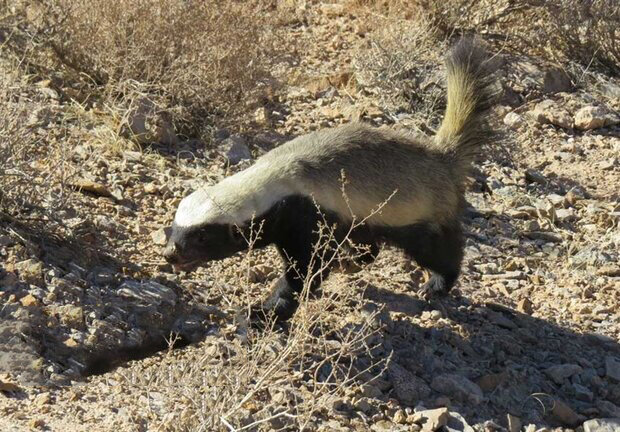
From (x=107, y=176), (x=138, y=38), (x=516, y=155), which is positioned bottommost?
(x=516, y=155)

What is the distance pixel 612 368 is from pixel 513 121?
3222mm

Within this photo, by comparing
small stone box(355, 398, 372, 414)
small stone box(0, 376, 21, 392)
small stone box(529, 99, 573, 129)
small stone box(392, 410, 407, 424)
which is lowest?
small stone box(392, 410, 407, 424)

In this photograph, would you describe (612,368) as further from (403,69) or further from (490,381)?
(403,69)

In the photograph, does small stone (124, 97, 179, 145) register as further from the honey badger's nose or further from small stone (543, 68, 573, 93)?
small stone (543, 68, 573, 93)

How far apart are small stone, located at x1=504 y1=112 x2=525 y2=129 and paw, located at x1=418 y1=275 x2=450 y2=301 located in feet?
8.93

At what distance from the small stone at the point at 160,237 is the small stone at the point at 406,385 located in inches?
69.8

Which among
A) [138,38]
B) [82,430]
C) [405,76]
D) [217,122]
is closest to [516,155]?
[405,76]

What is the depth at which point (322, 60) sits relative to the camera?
962 cm

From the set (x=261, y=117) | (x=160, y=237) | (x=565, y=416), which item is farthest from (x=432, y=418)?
(x=261, y=117)

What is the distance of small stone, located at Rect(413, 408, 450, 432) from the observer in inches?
220

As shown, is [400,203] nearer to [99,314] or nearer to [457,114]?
[457,114]

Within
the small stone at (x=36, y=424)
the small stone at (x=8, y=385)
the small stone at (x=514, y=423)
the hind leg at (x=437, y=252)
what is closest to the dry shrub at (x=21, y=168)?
the small stone at (x=8, y=385)

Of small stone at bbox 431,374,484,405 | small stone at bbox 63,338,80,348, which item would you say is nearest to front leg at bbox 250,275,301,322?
small stone at bbox 431,374,484,405

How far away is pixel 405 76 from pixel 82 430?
4915mm
